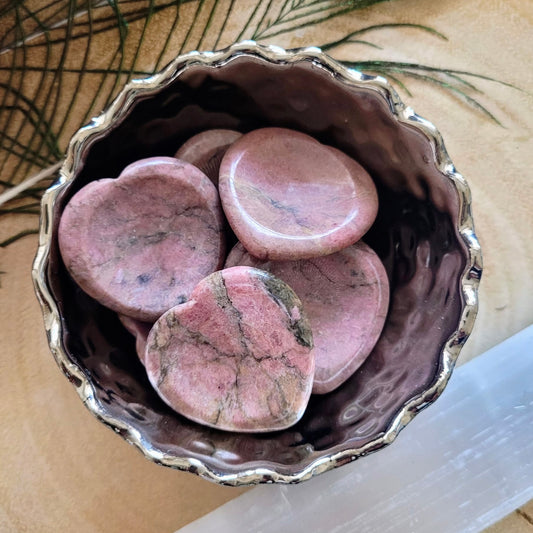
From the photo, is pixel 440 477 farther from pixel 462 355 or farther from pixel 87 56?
pixel 87 56

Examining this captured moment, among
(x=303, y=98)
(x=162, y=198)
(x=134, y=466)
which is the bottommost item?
(x=134, y=466)

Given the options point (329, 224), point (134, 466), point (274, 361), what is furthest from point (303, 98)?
point (134, 466)

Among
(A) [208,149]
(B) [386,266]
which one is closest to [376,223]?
(B) [386,266]

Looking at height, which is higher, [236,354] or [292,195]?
[292,195]

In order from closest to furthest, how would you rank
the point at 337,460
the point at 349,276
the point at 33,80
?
the point at 337,460
the point at 349,276
the point at 33,80

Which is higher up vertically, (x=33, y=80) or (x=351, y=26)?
(x=351, y=26)

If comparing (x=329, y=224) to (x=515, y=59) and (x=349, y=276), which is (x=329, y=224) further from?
(x=515, y=59)

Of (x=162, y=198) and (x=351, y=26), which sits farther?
(x=351, y=26)
